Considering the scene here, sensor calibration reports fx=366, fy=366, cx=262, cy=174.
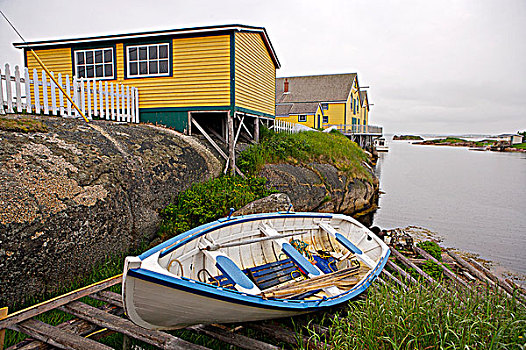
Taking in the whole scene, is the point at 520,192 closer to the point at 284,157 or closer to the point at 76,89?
the point at 284,157

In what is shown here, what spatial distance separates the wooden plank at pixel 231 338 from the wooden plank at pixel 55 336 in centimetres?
117

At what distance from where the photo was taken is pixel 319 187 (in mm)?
13805

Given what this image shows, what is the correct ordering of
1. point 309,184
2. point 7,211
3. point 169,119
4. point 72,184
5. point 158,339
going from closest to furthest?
point 158,339, point 7,211, point 72,184, point 169,119, point 309,184

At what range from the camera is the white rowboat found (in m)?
3.86

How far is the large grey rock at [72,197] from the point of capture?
5.30 metres

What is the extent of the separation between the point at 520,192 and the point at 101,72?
2888 cm

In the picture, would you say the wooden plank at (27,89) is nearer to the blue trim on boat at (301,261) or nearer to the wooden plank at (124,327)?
the wooden plank at (124,327)

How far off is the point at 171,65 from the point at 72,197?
7291mm

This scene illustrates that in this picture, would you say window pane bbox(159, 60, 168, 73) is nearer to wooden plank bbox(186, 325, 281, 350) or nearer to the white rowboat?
the white rowboat

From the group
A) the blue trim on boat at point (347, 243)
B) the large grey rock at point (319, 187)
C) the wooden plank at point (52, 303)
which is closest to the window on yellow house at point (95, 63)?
the large grey rock at point (319, 187)

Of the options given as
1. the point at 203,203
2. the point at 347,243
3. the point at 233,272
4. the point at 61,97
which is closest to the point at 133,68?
the point at 61,97

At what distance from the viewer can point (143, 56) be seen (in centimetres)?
1248

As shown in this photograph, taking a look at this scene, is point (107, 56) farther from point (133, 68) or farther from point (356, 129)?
point (356, 129)

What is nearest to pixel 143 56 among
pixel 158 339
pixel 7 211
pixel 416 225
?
pixel 7 211
